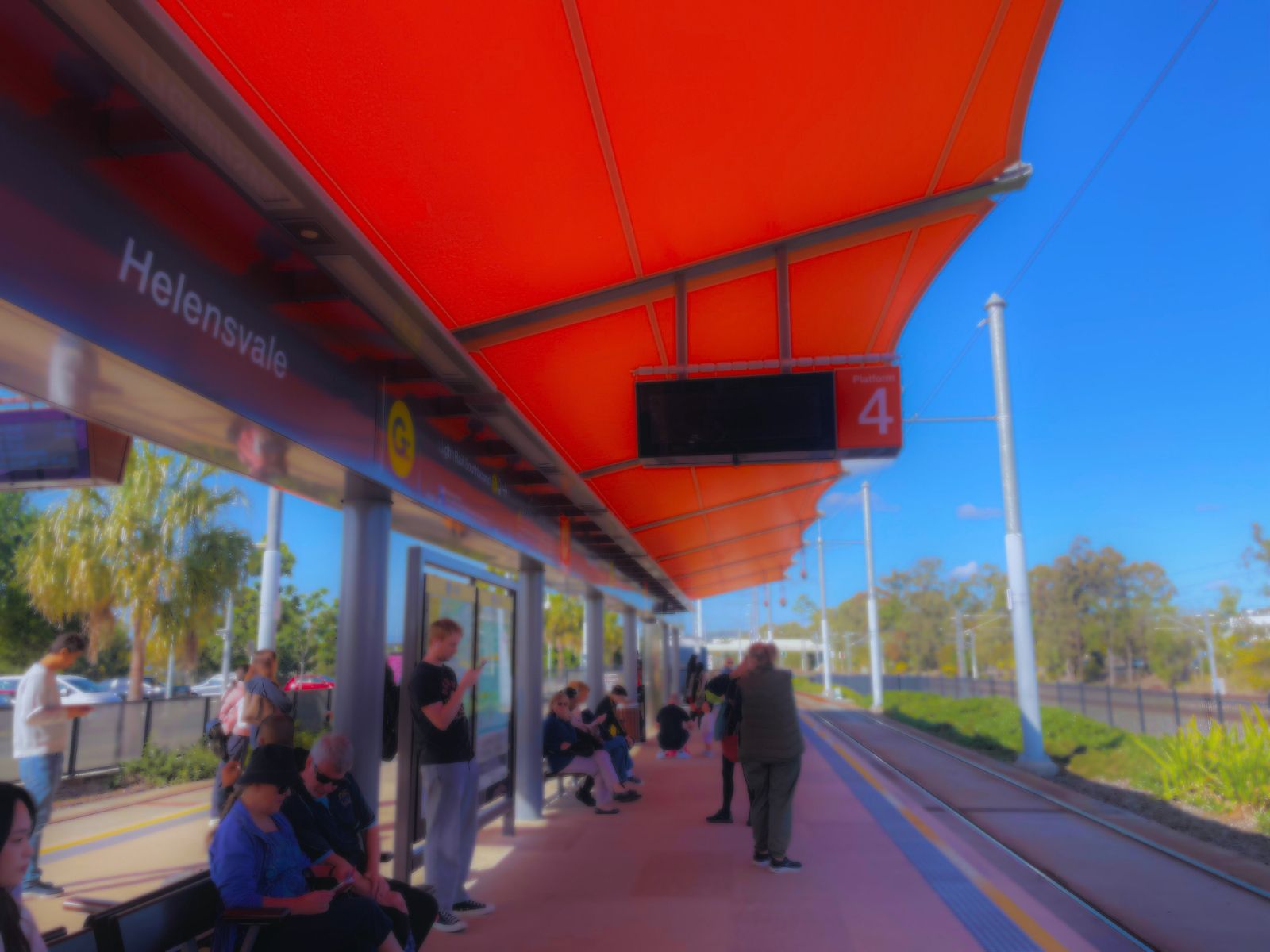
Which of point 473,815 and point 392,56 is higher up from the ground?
point 392,56

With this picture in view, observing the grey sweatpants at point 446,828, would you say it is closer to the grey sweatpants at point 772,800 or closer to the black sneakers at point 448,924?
the black sneakers at point 448,924

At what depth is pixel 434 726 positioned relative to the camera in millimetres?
4887

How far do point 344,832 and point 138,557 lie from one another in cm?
1583

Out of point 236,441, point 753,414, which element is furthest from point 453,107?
point 753,414

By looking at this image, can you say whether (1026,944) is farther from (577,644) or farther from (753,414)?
(577,644)

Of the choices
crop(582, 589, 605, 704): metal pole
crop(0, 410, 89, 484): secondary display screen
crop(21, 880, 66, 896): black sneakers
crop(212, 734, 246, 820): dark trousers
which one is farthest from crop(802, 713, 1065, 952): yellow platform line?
crop(21, 880, 66, 896): black sneakers

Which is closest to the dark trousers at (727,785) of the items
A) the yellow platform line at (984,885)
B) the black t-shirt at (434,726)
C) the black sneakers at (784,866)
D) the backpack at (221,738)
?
the yellow platform line at (984,885)

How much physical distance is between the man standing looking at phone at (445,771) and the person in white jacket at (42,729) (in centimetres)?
210

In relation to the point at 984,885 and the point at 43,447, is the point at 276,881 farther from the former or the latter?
the point at 984,885

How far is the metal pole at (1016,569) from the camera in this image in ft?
44.1

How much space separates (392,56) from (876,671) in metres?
30.8

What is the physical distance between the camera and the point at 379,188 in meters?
3.50

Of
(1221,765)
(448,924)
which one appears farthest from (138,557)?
(1221,765)

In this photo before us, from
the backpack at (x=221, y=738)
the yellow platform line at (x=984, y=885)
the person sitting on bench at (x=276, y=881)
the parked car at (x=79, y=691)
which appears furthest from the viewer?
Answer: the parked car at (x=79, y=691)
